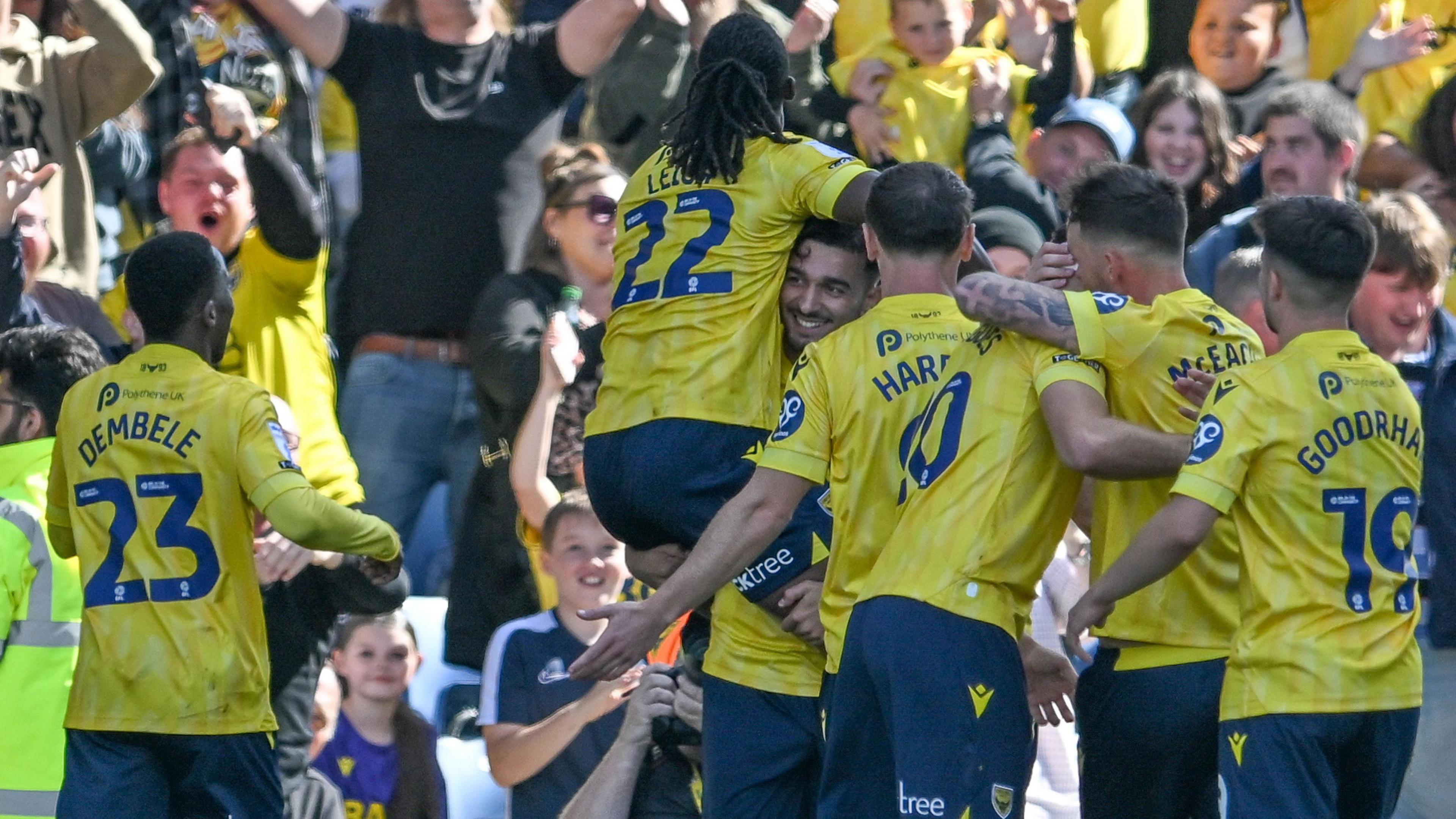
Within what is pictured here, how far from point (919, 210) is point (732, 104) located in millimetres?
826

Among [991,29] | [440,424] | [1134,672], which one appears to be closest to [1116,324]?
[1134,672]

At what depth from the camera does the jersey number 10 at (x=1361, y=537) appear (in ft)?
16.4

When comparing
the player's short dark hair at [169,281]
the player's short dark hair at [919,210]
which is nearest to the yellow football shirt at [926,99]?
the player's short dark hair at [919,210]

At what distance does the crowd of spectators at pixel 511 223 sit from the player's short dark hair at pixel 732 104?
35 centimetres

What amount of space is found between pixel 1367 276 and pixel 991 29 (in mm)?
3190

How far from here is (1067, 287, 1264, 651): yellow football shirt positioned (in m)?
5.29

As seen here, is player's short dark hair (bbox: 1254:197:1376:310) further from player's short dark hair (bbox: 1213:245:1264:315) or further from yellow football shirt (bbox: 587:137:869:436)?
player's short dark hair (bbox: 1213:245:1264:315)

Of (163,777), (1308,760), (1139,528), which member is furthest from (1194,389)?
(163,777)

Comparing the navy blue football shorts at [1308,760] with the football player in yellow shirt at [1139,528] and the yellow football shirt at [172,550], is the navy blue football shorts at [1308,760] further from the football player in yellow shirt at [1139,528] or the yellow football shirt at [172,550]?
the yellow football shirt at [172,550]

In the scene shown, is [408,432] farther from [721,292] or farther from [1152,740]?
[1152,740]

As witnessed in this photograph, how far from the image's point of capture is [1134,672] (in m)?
5.34

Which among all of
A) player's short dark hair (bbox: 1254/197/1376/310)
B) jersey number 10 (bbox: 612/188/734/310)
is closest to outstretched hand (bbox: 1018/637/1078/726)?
player's short dark hair (bbox: 1254/197/1376/310)

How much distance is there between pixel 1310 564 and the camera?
498 cm

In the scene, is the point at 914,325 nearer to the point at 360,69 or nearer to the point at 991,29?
the point at 360,69
